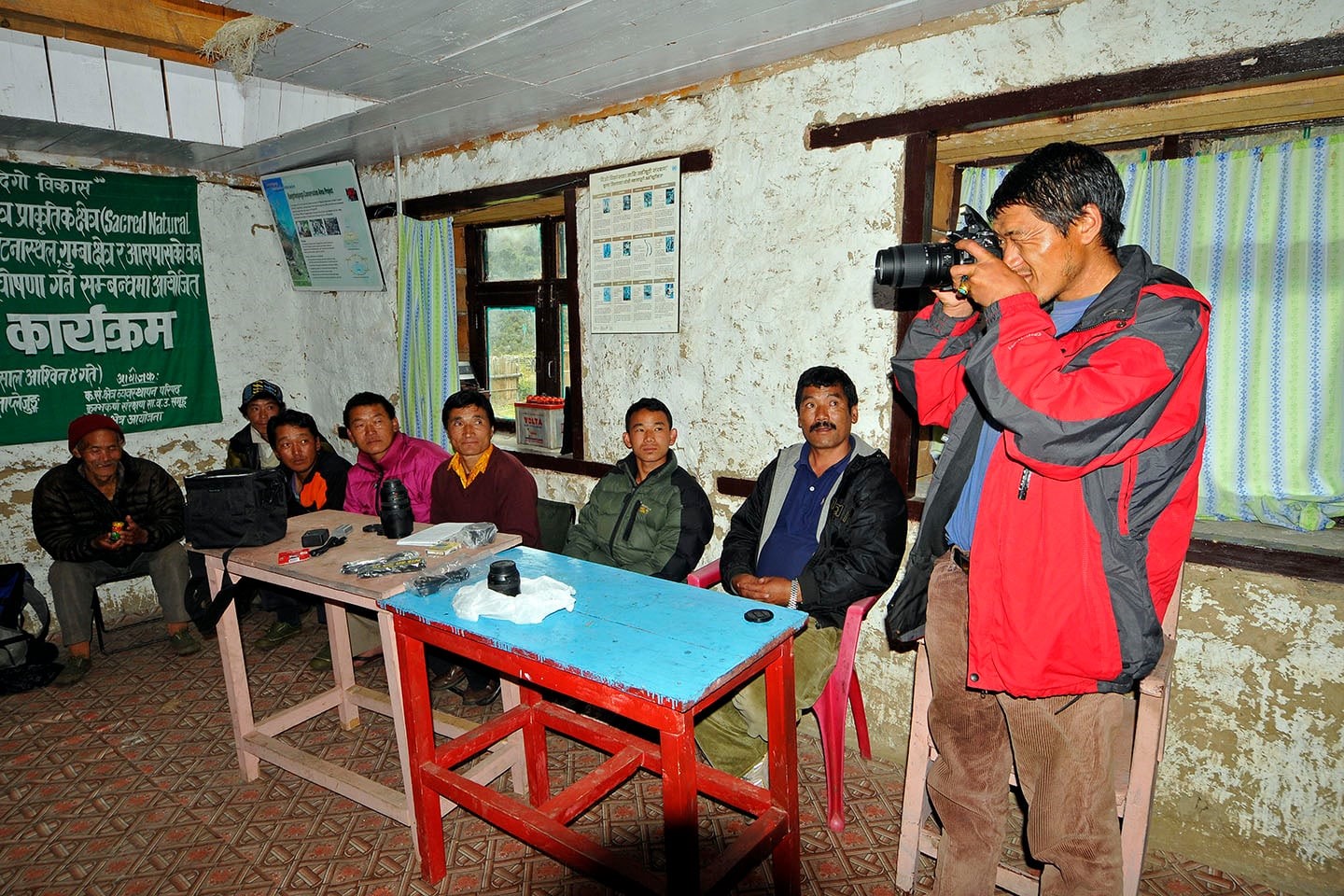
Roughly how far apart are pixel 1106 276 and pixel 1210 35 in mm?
956

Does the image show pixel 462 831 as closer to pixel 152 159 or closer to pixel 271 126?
pixel 271 126

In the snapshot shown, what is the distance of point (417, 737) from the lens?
2115mm

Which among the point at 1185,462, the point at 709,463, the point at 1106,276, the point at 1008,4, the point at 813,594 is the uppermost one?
the point at 1008,4

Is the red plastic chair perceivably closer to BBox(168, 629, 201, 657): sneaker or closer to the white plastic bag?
the white plastic bag

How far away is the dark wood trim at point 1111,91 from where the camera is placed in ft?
5.99

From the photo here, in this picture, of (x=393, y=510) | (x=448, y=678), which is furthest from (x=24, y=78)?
(x=448, y=678)

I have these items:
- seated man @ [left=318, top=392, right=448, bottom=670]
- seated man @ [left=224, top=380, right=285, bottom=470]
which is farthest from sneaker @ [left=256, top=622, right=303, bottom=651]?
seated man @ [left=224, top=380, right=285, bottom=470]

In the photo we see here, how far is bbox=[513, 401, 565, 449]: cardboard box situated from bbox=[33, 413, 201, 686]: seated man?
1690mm

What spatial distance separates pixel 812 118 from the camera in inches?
104

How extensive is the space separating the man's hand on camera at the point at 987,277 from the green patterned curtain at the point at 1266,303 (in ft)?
3.82

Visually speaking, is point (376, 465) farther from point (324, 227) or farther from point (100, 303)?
point (100, 303)

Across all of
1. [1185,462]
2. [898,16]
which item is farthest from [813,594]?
[898,16]

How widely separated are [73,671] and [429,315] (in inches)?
96.6

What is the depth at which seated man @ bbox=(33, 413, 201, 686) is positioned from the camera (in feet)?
11.9
